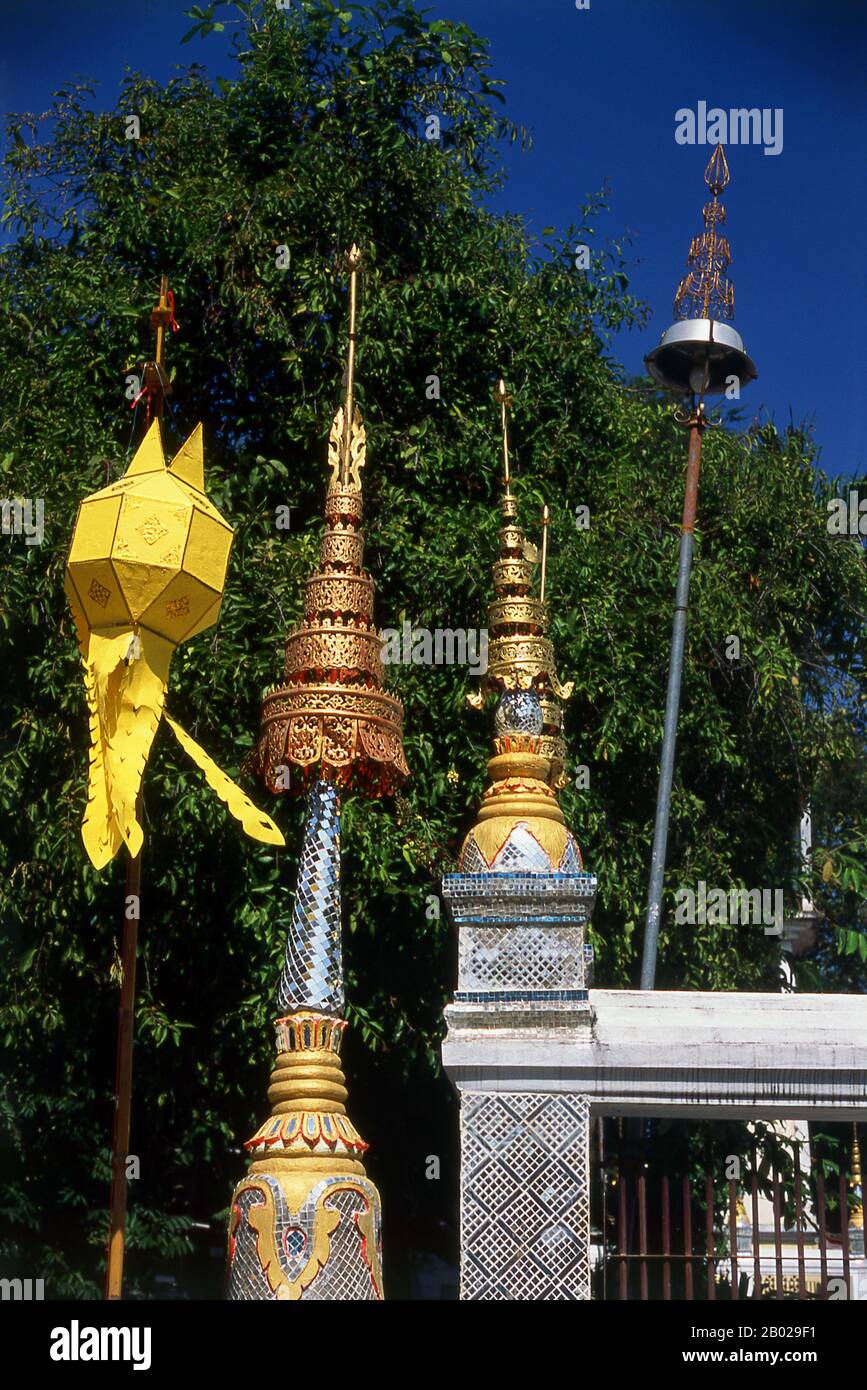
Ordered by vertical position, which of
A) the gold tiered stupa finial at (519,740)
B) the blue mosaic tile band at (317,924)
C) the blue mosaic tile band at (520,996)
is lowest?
the blue mosaic tile band at (520,996)

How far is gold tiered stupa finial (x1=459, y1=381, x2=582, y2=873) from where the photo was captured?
8156mm

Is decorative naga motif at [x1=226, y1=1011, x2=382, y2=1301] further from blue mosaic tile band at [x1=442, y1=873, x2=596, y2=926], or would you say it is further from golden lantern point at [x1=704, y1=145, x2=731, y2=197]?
golden lantern point at [x1=704, y1=145, x2=731, y2=197]

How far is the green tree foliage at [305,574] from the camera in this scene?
12.0 metres

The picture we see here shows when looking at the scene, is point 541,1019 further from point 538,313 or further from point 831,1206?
point 538,313

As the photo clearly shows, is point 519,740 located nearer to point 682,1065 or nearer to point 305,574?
point 682,1065

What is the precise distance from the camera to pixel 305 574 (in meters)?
12.4

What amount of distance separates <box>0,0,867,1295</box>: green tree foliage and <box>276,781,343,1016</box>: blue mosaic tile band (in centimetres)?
319

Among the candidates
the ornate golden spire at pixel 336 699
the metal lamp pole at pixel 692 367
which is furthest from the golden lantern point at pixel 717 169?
the ornate golden spire at pixel 336 699

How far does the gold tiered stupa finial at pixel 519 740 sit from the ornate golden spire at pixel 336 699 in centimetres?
51

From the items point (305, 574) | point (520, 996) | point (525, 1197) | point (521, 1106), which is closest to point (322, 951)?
point (520, 996)

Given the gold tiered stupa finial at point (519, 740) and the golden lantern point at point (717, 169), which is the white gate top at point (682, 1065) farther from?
the golden lantern point at point (717, 169)

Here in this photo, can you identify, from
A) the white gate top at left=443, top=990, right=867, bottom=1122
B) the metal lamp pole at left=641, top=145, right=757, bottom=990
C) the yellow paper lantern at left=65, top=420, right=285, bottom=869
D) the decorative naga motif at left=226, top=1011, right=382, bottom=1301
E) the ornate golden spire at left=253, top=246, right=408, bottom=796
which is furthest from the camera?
the metal lamp pole at left=641, top=145, right=757, bottom=990

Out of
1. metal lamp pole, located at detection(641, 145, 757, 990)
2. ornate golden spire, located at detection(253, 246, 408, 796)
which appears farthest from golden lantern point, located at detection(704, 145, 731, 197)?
ornate golden spire, located at detection(253, 246, 408, 796)

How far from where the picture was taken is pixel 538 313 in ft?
46.4
